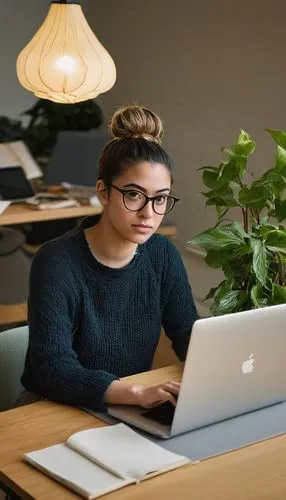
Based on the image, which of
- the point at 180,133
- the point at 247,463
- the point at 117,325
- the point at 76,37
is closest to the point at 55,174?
the point at 180,133

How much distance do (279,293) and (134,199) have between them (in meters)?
0.44

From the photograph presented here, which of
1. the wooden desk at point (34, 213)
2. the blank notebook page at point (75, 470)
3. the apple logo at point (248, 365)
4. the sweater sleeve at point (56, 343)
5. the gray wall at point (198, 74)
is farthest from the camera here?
the wooden desk at point (34, 213)

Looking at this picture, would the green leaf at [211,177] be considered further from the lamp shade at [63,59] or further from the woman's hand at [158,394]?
the woman's hand at [158,394]

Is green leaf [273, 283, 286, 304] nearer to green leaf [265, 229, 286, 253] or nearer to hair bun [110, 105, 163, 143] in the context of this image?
green leaf [265, 229, 286, 253]

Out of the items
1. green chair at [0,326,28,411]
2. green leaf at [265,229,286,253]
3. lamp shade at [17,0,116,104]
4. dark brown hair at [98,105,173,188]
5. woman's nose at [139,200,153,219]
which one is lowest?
green chair at [0,326,28,411]

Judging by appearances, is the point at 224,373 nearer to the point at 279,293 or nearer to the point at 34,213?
the point at 279,293

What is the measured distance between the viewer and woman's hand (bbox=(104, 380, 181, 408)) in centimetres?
185

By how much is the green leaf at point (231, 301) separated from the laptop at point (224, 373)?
1.07 ft

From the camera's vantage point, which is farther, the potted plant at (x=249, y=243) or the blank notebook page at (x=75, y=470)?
the potted plant at (x=249, y=243)

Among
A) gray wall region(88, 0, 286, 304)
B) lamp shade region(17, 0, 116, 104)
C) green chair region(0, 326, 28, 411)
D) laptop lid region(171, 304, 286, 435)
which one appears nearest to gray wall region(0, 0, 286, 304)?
gray wall region(88, 0, 286, 304)

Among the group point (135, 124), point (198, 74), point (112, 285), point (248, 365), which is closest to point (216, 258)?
point (112, 285)

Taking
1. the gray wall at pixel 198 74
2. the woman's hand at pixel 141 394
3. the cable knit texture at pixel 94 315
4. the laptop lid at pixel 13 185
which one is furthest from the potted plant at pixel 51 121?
the woman's hand at pixel 141 394

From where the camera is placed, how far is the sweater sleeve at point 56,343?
6.40ft

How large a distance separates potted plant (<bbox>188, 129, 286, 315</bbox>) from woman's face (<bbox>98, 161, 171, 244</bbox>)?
156 mm
